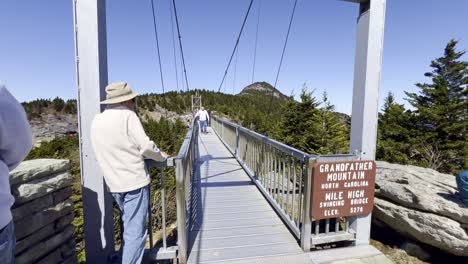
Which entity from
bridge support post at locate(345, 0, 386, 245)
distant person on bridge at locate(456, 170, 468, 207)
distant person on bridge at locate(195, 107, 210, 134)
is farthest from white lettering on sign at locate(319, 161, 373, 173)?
distant person on bridge at locate(195, 107, 210, 134)

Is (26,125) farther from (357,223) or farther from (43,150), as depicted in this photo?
(43,150)

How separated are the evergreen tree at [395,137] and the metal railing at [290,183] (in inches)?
789

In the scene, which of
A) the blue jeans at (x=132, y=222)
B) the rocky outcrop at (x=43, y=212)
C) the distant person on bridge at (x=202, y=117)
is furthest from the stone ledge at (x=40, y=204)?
the distant person on bridge at (x=202, y=117)

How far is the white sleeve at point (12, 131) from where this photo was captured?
109 centimetres

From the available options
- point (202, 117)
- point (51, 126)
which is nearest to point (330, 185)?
point (202, 117)

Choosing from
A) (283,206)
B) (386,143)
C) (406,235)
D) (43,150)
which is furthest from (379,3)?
(386,143)

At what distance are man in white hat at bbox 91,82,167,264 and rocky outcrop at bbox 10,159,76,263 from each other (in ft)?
1.41

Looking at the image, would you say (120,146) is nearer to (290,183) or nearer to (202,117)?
(290,183)

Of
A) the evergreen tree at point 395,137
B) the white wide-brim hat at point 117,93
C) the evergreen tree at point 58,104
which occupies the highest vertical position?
the evergreen tree at point 58,104

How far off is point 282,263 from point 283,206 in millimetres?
1022

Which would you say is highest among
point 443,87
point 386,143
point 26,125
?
point 443,87

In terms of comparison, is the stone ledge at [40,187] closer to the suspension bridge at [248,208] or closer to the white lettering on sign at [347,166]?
the suspension bridge at [248,208]

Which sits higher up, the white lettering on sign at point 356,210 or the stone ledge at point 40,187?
the stone ledge at point 40,187

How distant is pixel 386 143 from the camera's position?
21.6 meters
